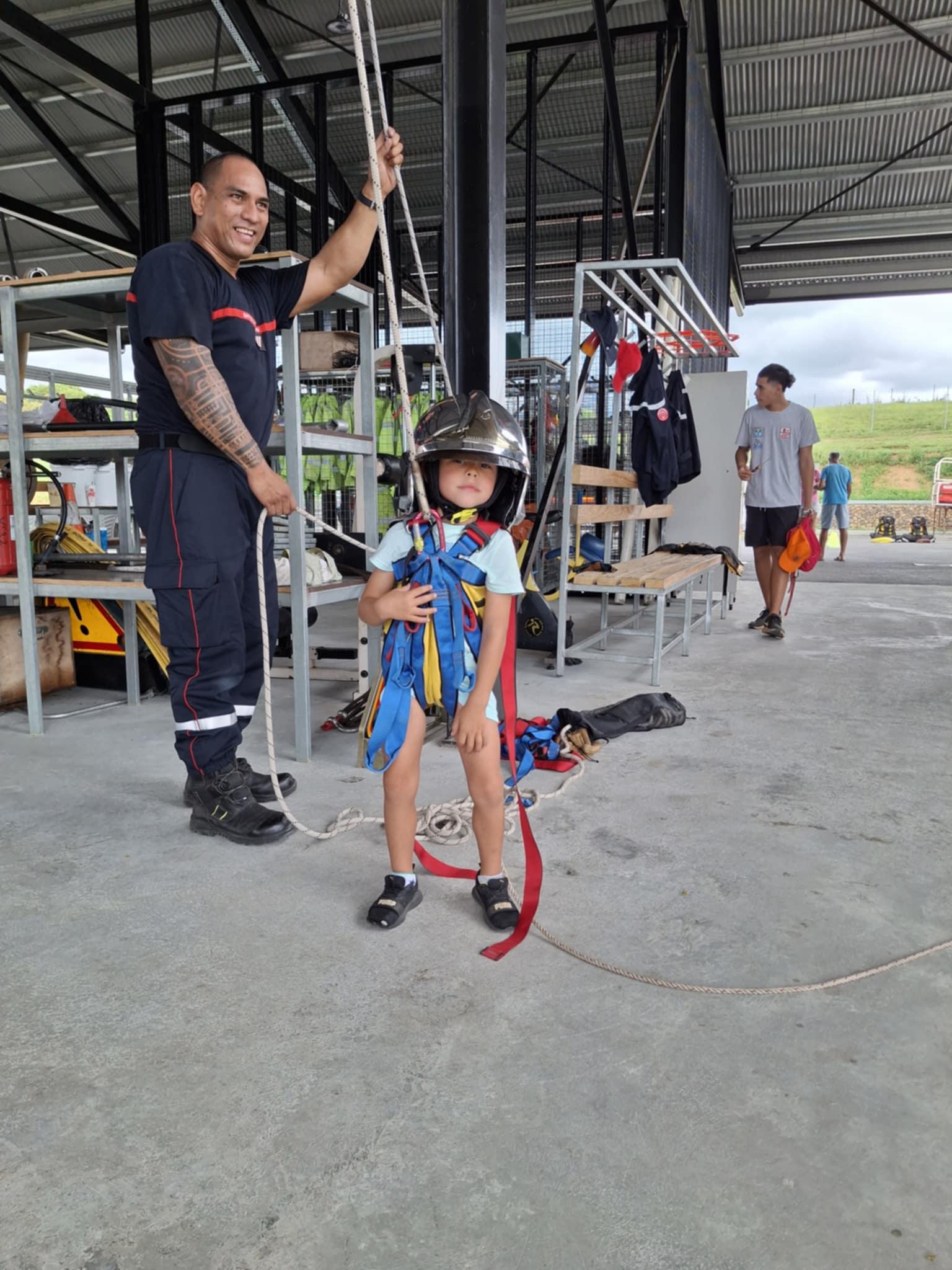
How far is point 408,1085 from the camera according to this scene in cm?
141

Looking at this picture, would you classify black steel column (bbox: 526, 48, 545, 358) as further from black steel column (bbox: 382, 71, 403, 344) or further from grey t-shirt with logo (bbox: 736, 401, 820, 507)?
grey t-shirt with logo (bbox: 736, 401, 820, 507)

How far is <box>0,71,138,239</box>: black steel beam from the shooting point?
8016mm

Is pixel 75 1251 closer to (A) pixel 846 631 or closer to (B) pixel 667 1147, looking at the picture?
(B) pixel 667 1147

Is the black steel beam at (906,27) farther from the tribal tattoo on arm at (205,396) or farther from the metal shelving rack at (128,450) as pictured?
the tribal tattoo on arm at (205,396)

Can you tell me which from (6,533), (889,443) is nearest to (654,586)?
(6,533)

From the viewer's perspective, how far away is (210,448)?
8.21ft

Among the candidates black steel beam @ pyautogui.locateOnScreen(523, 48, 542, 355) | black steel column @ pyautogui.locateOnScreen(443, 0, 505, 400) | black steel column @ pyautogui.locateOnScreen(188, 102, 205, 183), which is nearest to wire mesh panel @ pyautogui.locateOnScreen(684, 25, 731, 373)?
black steel beam @ pyautogui.locateOnScreen(523, 48, 542, 355)

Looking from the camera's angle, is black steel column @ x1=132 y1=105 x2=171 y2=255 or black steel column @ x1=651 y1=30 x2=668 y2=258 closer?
black steel column @ x1=651 y1=30 x2=668 y2=258

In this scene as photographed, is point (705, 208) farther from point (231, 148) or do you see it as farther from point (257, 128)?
point (231, 148)

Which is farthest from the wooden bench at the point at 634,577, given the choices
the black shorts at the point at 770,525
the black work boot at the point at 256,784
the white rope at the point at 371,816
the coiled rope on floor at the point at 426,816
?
the black work boot at the point at 256,784

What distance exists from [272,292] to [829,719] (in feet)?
9.54

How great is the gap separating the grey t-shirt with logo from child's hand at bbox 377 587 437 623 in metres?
4.87

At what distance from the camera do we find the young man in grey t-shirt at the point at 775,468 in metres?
6.11

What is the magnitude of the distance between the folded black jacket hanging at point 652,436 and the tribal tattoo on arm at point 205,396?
161 inches
